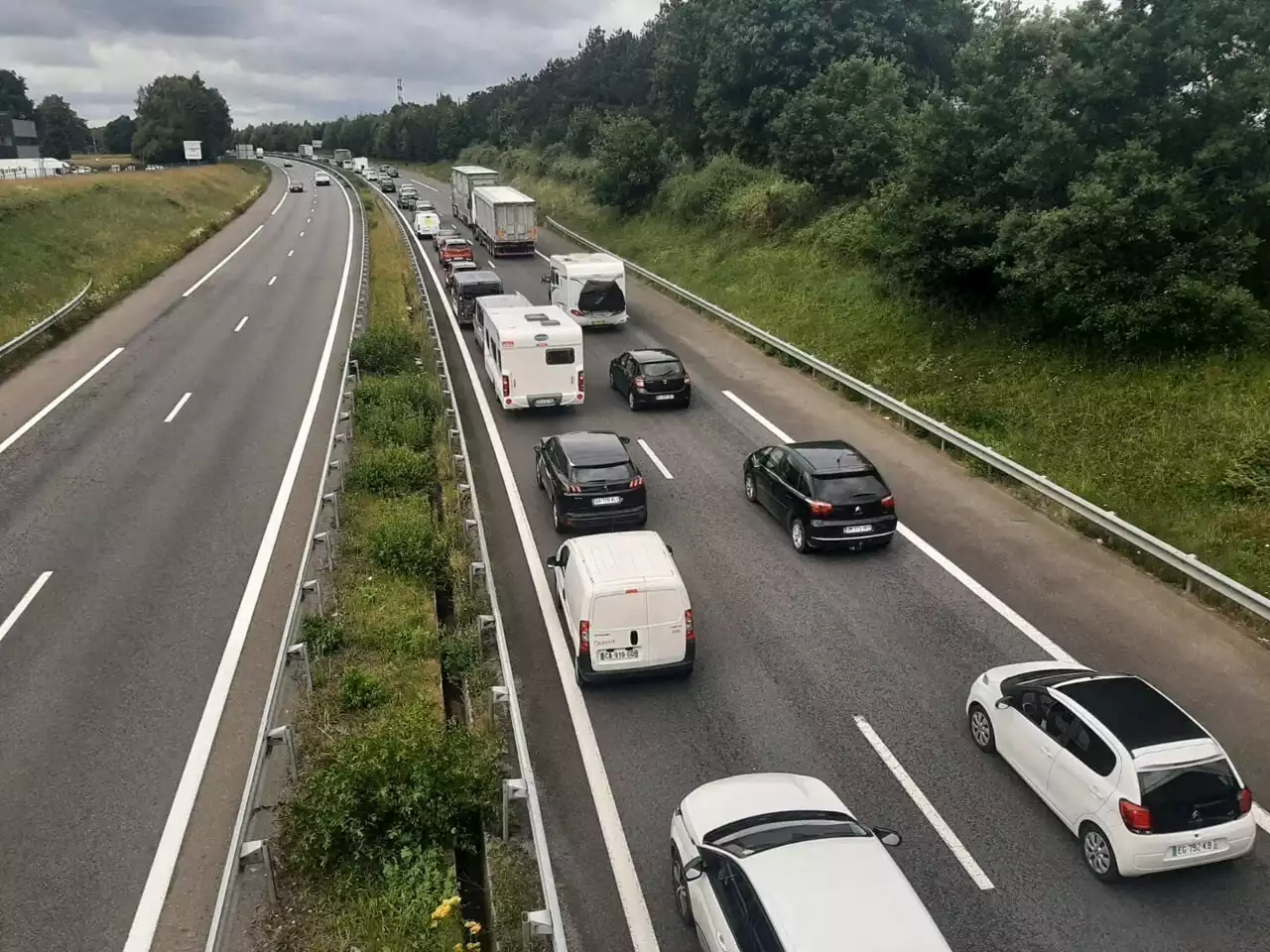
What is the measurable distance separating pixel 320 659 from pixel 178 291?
32.7 meters

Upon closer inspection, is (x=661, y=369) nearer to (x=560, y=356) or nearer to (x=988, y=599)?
Result: (x=560, y=356)

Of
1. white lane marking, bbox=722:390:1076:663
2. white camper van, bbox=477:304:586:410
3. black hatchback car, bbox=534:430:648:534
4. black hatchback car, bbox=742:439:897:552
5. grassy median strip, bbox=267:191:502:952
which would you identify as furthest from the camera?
white camper van, bbox=477:304:586:410

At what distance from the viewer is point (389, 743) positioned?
965cm

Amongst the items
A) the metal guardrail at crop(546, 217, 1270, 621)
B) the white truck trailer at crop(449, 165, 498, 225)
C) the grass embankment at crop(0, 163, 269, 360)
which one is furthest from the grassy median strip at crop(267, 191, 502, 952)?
the white truck trailer at crop(449, 165, 498, 225)

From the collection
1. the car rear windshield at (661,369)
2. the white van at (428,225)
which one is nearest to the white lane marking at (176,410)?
the car rear windshield at (661,369)

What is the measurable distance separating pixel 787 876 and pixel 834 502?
894 cm

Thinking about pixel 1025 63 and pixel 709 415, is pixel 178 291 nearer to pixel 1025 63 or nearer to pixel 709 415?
pixel 709 415

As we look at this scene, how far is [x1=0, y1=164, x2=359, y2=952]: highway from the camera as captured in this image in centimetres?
896

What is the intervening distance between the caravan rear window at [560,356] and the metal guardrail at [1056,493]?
→ 285 inches

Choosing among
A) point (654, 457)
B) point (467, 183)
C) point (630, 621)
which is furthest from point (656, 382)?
point (467, 183)

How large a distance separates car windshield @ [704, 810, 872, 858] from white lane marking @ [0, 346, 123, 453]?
19.4 m

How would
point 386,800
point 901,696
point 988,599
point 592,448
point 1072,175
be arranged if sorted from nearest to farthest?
1. point 386,800
2. point 901,696
3. point 988,599
4. point 592,448
5. point 1072,175

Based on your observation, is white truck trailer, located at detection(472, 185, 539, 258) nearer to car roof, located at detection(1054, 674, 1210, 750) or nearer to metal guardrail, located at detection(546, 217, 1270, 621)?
metal guardrail, located at detection(546, 217, 1270, 621)

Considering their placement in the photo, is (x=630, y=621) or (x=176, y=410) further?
(x=176, y=410)
